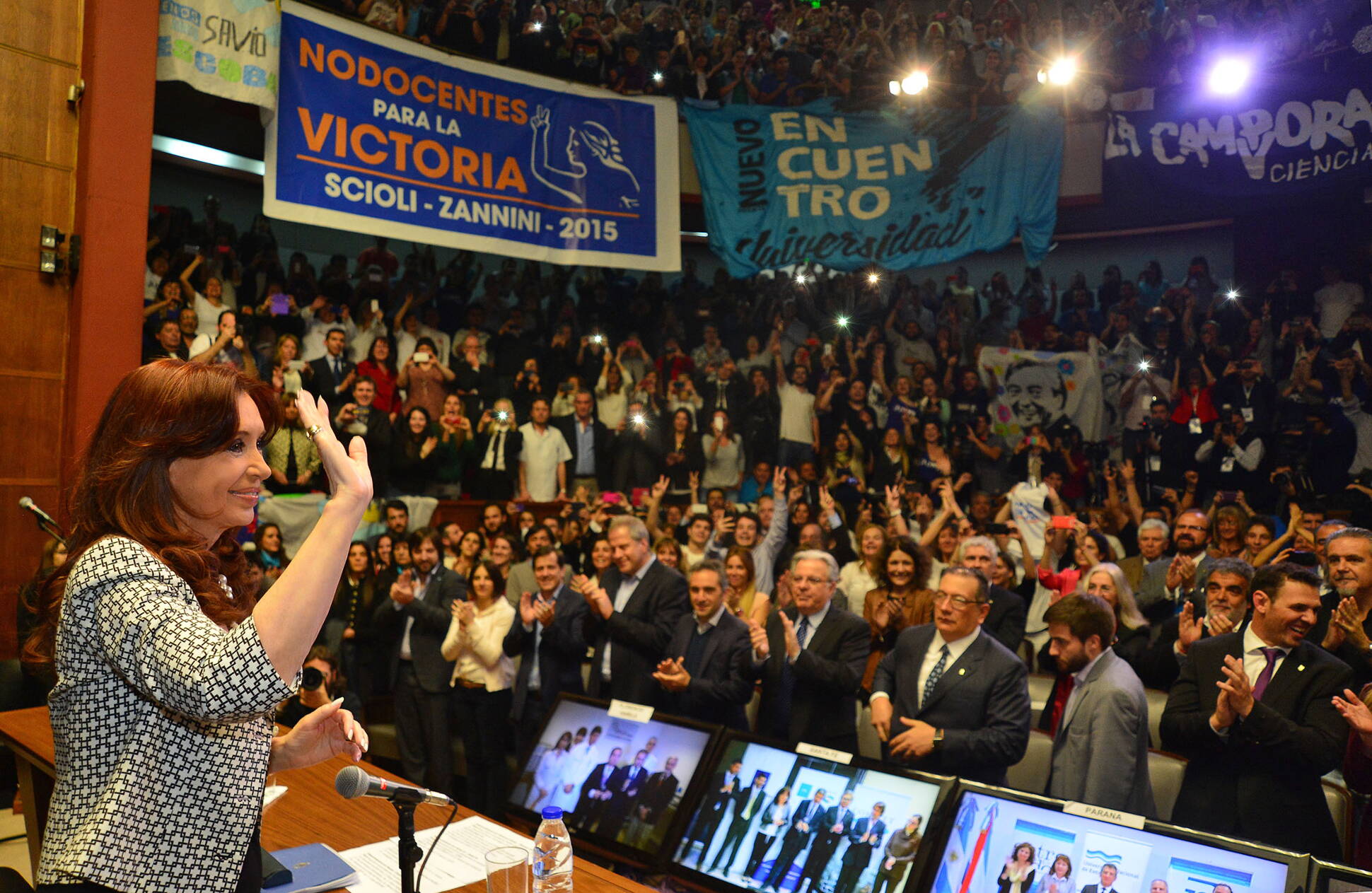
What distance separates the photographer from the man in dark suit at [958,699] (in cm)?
340

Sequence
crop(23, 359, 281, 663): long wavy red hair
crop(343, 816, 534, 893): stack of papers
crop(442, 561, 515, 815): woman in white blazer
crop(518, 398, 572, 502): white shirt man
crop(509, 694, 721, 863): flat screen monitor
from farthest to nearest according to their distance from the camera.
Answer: crop(518, 398, 572, 502): white shirt man < crop(442, 561, 515, 815): woman in white blazer < crop(509, 694, 721, 863): flat screen monitor < crop(343, 816, 534, 893): stack of papers < crop(23, 359, 281, 663): long wavy red hair

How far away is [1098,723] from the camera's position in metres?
3.28

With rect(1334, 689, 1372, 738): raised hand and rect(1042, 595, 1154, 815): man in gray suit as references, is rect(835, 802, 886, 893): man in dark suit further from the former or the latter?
rect(1334, 689, 1372, 738): raised hand

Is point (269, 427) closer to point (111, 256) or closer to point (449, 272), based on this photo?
point (111, 256)

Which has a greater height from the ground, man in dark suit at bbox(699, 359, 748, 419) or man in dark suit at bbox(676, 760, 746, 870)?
man in dark suit at bbox(699, 359, 748, 419)

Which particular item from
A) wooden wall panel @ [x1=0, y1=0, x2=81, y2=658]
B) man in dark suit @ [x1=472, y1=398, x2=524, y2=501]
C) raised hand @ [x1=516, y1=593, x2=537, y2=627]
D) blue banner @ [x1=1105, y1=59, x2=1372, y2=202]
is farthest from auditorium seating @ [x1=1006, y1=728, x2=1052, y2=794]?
blue banner @ [x1=1105, y1=59, x2=1372, y2=202]

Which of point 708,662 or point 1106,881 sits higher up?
point 708,662

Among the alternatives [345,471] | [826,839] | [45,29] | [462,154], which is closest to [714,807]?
[826,839]

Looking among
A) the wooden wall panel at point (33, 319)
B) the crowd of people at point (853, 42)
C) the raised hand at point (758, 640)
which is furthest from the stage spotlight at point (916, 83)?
the wooden wall panel at point (33, 319)

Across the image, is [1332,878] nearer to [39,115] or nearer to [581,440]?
[39,115]

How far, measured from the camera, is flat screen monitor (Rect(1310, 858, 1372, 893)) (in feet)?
6.34

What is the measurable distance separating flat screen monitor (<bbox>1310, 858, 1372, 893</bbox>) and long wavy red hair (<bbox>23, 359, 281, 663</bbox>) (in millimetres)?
2033

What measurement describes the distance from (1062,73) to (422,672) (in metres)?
7.86

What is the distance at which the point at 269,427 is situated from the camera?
1.42 meters
